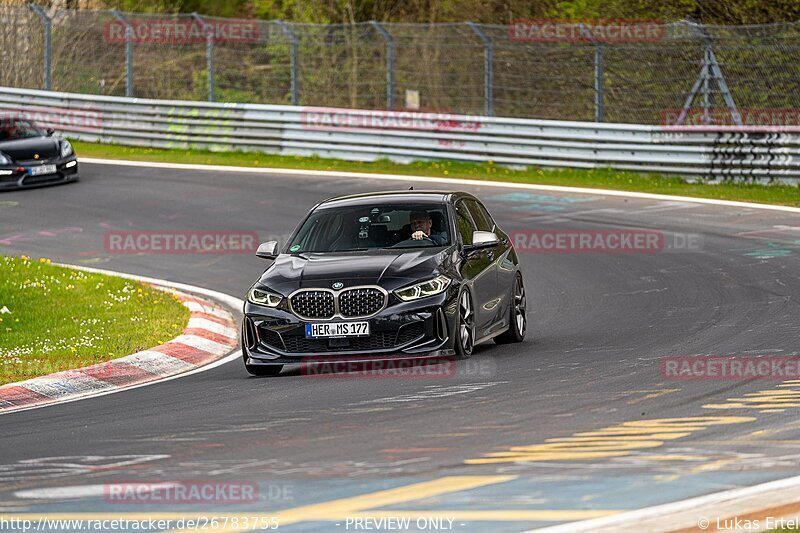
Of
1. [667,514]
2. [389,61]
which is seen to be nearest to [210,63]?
[389,61]

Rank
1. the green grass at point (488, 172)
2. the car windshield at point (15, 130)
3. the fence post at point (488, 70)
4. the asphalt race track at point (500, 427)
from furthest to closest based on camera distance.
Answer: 1. the fence post at point (488, 70)
2. the car windshield at point (15, 130)
3. the green grass at point (488, 172)
4. the asphalt race track at point (500, 427)

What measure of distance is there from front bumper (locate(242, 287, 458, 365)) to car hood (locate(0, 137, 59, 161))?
53.2ft

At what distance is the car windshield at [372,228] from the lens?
39.9 feet

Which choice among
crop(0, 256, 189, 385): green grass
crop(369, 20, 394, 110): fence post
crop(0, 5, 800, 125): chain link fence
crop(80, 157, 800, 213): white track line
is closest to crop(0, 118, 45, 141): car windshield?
crop(80, 157, 800, 213): white track line

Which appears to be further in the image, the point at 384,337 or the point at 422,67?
the point at 422,67

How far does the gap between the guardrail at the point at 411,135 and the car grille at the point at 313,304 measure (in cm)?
1384

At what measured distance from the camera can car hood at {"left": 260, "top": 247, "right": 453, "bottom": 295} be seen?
1119cm

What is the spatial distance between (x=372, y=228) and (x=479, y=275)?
3.31ft

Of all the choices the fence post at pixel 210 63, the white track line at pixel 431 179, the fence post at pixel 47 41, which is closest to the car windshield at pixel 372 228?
the white track line at pixel 431 179

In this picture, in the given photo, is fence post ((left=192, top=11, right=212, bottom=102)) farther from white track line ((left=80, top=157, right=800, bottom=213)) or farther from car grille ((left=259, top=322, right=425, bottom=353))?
car grille ((left=259, top=322, right=425, bottom=353))

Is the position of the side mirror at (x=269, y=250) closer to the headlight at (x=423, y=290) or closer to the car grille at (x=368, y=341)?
the car grille at (x=368, y=341)

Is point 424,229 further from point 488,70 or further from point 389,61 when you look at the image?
point 389,61

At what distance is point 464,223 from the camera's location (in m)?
12.7

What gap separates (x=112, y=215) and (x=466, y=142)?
7920 mm
